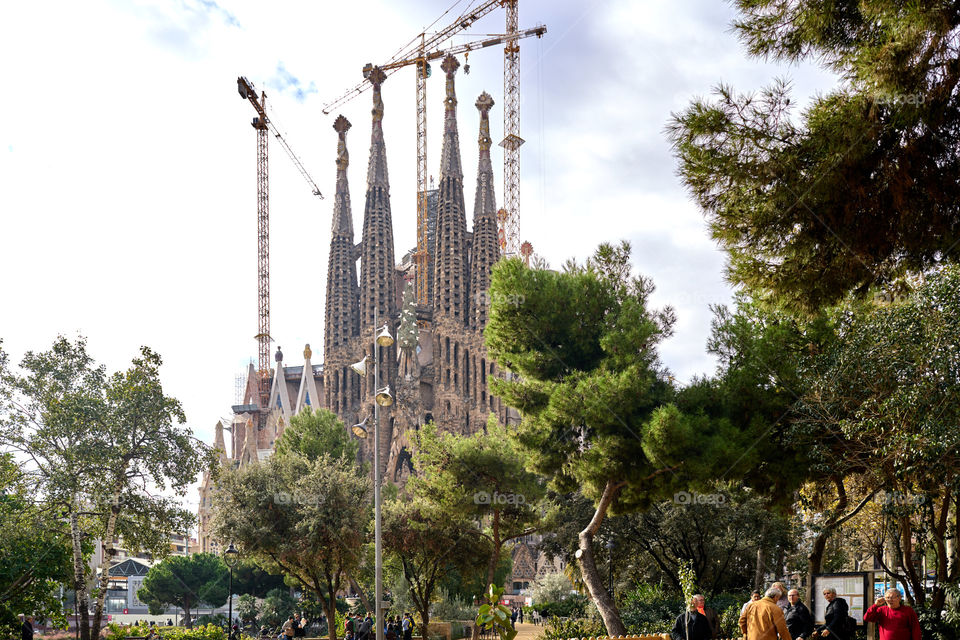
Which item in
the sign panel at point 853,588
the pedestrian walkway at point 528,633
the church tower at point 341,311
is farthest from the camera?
the church tower at point 341,311

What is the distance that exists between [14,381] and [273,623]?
21.5m

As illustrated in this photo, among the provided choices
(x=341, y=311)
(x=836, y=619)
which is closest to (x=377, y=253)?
(x=341, y=311)

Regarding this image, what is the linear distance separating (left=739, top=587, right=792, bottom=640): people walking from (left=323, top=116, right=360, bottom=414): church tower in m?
61.0

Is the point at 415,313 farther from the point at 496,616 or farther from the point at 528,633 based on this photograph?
the point at 496,616

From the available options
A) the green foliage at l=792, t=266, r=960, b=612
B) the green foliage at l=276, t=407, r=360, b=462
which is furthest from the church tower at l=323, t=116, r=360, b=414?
the green foliage at l=792, t=266, r=960, b=612

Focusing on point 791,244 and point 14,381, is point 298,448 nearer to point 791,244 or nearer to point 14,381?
point 14,381

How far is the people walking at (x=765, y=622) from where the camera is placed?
28.3 feet

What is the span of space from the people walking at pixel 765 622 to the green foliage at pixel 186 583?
151ft

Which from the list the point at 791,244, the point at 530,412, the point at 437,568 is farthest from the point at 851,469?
the point at 437,568

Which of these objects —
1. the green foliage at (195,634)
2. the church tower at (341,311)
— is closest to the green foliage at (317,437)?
the green foliage at (195,634)

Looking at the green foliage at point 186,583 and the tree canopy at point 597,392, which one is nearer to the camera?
the tree canopy at point 597,392

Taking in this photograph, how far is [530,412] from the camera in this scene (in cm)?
1692

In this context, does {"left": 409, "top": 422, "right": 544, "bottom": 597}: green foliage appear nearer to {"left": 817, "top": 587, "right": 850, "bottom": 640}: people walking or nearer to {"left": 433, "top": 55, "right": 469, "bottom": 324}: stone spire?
{"left": 817, "top": 587, "right": 850, "bottom": 640}: people walking

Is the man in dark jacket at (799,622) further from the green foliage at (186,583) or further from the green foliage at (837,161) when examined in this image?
→ the green foliage at (186,583)
